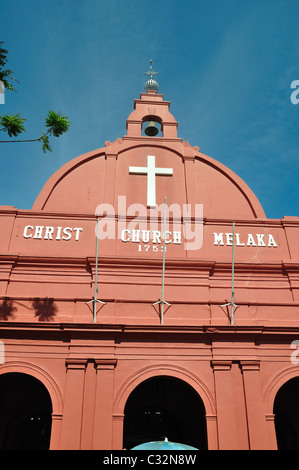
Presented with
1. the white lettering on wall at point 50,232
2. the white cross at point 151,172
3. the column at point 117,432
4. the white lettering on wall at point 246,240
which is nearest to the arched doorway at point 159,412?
the column at point 117,432

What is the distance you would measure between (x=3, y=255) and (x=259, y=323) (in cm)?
813

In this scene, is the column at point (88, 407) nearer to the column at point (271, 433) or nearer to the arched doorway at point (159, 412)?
the arched doorway at point (159, 412)

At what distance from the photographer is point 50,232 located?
1410 centimetres

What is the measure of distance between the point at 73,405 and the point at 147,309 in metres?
3.32

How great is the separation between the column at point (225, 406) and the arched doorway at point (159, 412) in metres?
1.86

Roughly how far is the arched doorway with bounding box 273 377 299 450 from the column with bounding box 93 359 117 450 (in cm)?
546

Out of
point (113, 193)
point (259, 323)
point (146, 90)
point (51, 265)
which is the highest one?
point (146, 90)

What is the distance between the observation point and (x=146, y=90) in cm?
1945

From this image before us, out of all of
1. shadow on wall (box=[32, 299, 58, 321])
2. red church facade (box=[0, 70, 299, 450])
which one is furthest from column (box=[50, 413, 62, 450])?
shadow on wall (box=[32, 299, 58, 321])

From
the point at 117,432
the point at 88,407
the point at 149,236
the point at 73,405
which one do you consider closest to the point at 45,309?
the point at 73,405

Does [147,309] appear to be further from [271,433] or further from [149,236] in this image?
[271,433]

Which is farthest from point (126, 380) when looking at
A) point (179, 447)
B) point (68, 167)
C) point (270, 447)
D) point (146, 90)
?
point (146, 90)

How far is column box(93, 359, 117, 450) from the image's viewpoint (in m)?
10.4
